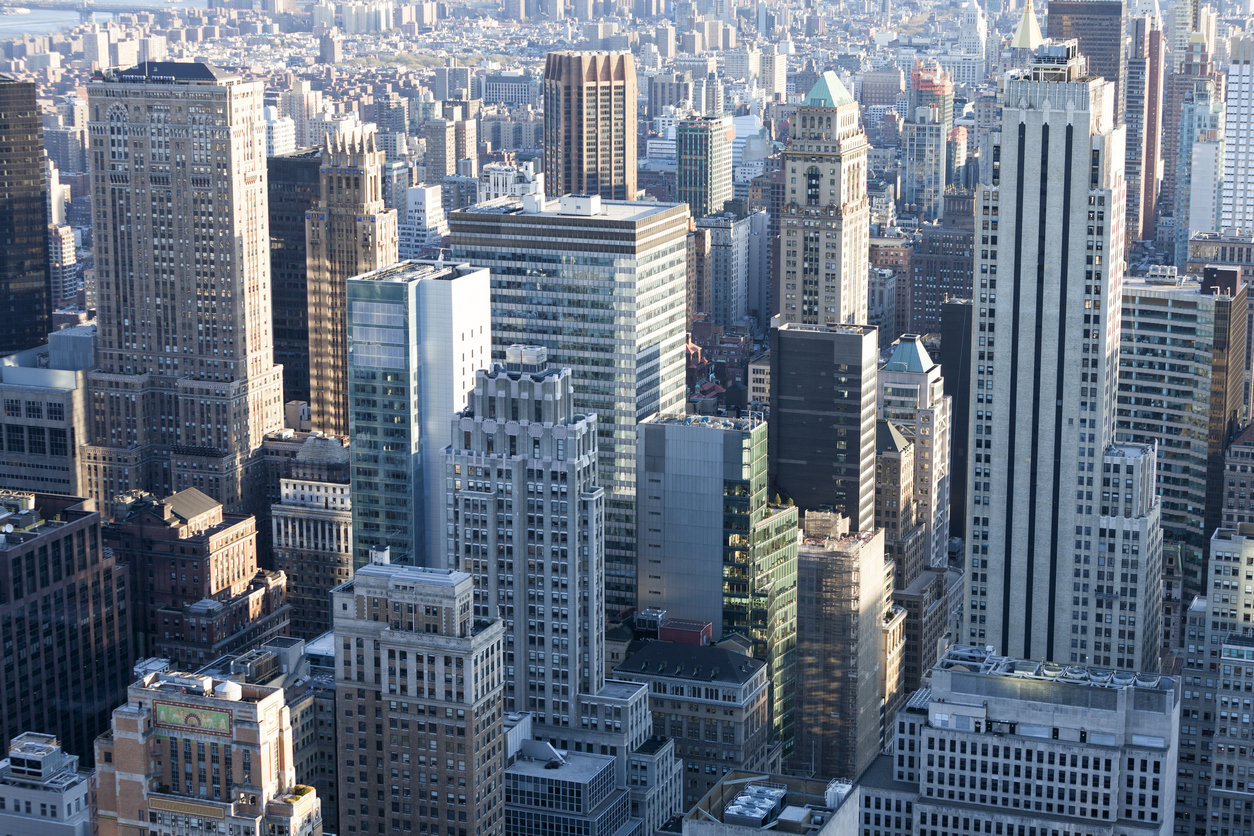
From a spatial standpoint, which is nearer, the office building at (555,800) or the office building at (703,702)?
the office building at (555,800)

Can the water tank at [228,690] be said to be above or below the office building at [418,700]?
above

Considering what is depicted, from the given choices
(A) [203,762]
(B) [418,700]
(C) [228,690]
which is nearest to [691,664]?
(B) [418,700]

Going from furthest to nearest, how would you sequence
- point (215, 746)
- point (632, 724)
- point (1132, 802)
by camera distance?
point (632, 724), point (1132, 802), point (215, 746)

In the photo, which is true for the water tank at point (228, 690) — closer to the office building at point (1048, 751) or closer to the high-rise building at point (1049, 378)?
the office building at point (1048, 751)

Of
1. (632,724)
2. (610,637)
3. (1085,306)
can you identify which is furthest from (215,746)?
(1085,306)

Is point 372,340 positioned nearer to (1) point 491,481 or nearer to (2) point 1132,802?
(1) point 491,481

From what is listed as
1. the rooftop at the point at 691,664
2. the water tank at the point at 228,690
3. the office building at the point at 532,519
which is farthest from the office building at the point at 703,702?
the water tank at the point at 228,690
